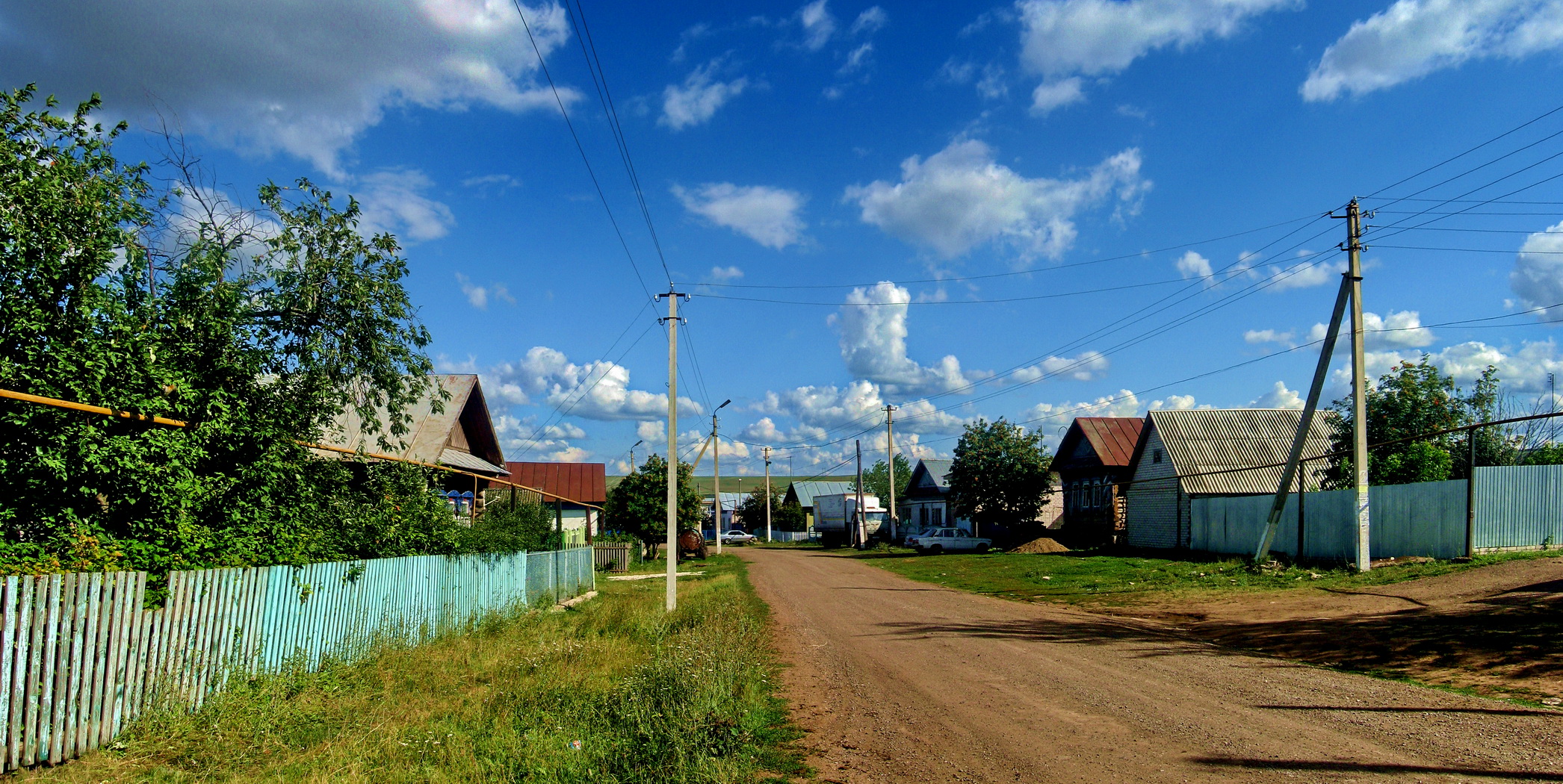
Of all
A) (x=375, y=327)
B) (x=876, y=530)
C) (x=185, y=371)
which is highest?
(x=375, y=327)

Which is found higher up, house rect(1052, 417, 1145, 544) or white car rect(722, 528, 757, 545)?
house rect(1052, 417, 1145, 544)

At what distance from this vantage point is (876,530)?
203 feet

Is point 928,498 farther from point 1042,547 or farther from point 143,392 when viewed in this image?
point 143,392

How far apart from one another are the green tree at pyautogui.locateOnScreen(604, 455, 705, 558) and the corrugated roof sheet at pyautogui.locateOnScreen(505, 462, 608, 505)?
6706 millimetres

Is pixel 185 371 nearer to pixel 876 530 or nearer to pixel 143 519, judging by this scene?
pixel 143 519

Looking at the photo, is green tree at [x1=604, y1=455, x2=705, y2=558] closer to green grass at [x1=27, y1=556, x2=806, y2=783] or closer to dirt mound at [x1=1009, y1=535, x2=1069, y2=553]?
dirt mound at [x1=1009, y1=535, x2=1069, y2=553]

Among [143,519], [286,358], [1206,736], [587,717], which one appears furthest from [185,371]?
[1206,736]

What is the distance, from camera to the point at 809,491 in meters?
103

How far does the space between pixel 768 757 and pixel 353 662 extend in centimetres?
562

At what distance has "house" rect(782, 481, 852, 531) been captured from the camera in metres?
100

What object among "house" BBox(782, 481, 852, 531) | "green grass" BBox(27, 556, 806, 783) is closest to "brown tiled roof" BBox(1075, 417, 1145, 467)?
"green grass" BBox(27, 556, 806, 783)

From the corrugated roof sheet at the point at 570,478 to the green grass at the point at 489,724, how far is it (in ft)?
120

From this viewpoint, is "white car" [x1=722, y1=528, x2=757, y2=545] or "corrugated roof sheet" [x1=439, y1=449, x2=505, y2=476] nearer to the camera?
"corrugated roof sheet" [x1=439, y1=449, x2=505, y2=476]

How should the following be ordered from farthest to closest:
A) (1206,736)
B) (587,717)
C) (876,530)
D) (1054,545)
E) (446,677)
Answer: (876,530) < (1054,545) < (446,677) < (587,717) < (1206,736)
